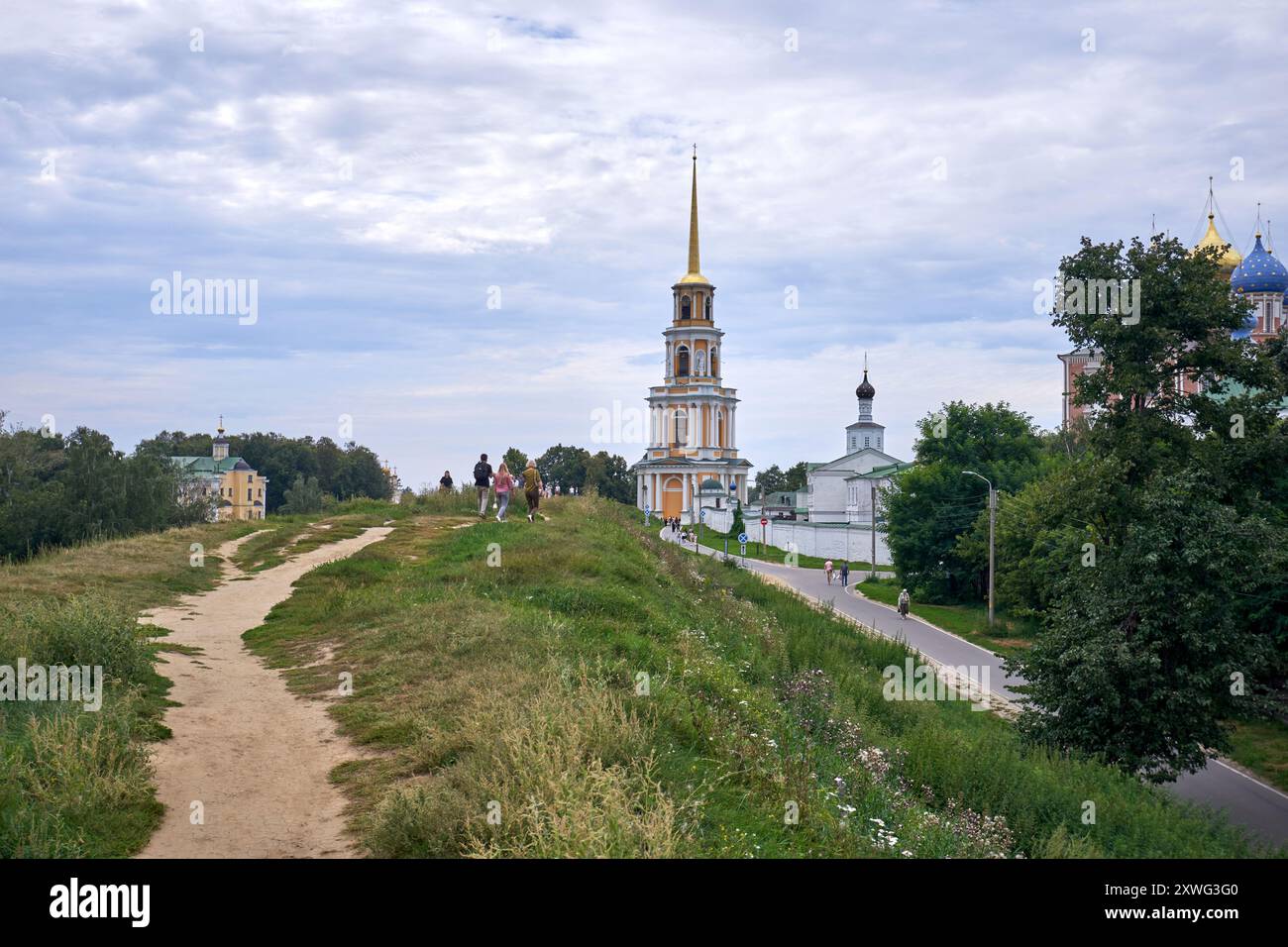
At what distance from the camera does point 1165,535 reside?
774 inches

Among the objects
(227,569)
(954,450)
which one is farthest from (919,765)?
(954,450)

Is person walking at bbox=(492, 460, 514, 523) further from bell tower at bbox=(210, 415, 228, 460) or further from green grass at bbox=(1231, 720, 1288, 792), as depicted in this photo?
bell tower at bbox=(210, 415, 228, 460)

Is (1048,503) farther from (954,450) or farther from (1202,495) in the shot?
(954,450)

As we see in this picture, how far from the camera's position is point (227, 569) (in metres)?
22.5

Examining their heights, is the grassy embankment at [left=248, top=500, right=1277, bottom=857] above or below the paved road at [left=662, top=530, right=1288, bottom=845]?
above

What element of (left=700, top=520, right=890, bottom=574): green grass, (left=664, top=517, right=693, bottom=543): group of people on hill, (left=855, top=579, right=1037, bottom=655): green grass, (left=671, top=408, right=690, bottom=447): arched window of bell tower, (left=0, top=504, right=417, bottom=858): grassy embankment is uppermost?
(left=671, top=408, right=690, bottom=447): arched window of bell tower

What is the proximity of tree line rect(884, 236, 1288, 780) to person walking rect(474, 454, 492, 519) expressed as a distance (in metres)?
13.8

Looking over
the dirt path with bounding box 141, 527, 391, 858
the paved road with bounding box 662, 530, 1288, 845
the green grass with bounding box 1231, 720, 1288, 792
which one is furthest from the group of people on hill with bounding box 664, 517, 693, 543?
the dirt path with bounding box 141, 527, 391, 858

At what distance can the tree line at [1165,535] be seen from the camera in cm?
1914

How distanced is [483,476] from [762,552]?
2021 inches

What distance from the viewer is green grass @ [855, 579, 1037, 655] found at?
128ft
